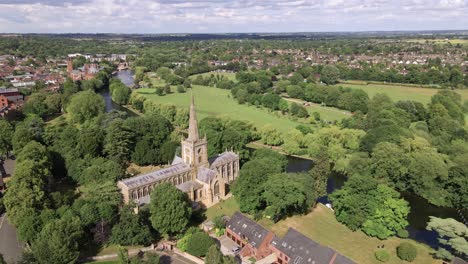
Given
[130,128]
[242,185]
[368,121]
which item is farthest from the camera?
[368,121]

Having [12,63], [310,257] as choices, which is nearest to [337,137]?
[310,257]

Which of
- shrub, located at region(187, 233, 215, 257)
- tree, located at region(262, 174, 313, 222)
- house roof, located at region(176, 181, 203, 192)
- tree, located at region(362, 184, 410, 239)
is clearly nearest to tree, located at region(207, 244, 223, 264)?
shrub, located at region(187, 233, 215, 257)

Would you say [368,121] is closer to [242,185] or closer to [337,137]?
[337,137]

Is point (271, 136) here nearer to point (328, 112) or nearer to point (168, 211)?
point (328, 112)

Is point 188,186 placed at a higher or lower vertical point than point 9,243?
higher

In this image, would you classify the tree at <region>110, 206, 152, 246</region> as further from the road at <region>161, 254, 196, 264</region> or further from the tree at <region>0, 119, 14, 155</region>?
the tree at <region>0, 119, 14, 155</region>

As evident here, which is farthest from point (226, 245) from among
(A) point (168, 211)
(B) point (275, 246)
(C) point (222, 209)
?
(C) point (222, 209)

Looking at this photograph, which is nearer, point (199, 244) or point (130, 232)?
point (199, 244)
